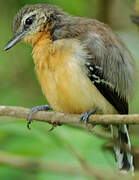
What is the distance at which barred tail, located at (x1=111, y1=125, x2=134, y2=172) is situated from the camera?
16.6ft

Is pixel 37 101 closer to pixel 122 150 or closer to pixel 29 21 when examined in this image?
pixel 29 21

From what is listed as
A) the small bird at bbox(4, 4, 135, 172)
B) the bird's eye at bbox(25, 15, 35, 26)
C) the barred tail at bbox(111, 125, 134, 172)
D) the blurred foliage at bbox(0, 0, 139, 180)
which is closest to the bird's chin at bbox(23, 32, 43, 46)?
the small bird at bbox(4, 4, 135, 172)

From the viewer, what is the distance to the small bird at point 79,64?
4.73 metres

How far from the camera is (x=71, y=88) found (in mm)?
4711

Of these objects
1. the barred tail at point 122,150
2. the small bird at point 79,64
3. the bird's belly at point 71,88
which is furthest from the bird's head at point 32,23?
the barred tail at point 122,150

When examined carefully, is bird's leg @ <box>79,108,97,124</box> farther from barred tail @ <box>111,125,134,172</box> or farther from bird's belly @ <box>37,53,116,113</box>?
barred tail @ <box>111,125,134,172</box>

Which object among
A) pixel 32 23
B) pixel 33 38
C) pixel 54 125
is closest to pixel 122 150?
pixel 54 125

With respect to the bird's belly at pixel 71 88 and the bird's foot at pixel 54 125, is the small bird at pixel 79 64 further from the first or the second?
the bird's foot at pixel 54 125

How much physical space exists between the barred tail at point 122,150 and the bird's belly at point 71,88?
15.2 inches

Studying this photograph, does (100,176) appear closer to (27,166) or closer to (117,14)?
(27,166)

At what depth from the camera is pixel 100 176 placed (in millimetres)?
3365

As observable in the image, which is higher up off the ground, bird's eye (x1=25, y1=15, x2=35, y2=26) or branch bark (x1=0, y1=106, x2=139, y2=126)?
bird's eye (x1=25, y1=15, x2=35, y2=26)

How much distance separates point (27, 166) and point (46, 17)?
2048 mm

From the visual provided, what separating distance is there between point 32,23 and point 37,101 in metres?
1.91
